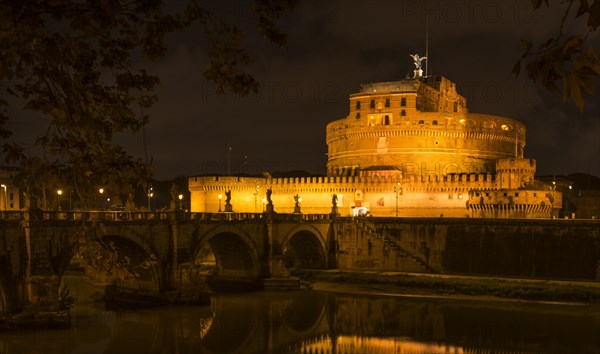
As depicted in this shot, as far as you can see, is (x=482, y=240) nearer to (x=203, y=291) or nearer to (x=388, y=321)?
(x=388, y=321)

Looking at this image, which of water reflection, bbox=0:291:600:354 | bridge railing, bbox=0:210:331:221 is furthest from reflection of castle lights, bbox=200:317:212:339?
bridge railing, bbox=0:210:331:221

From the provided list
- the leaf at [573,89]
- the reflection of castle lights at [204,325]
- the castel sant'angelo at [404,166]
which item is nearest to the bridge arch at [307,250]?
the castel sant'angelo at [404,166]

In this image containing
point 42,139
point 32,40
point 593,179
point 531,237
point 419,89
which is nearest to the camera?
point 32,40

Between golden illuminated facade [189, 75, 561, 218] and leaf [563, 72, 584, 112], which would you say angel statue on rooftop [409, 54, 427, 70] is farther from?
leaf [563, 72, 584, 112]

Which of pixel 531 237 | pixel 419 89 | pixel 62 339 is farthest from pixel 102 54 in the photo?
pixel 419 89

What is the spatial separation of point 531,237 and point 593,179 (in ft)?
195

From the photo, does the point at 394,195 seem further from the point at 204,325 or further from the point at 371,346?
the point at 371,346

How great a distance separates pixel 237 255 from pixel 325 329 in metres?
14.3

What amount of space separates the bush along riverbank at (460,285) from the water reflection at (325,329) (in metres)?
2.25

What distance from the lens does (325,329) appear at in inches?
1209

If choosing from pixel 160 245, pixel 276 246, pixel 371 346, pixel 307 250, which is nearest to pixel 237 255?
pixel 276 246

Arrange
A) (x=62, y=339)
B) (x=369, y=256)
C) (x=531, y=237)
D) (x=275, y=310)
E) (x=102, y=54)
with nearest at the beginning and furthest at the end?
(x=102, y=54) < (x=62, y=339) < (x=275, y=310) < (x=531, y=237) < (x=369, y=256)

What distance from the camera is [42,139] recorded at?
6.57m

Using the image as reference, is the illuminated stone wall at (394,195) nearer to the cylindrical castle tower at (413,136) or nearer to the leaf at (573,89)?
the cylindrical castle tower at (413,136)
